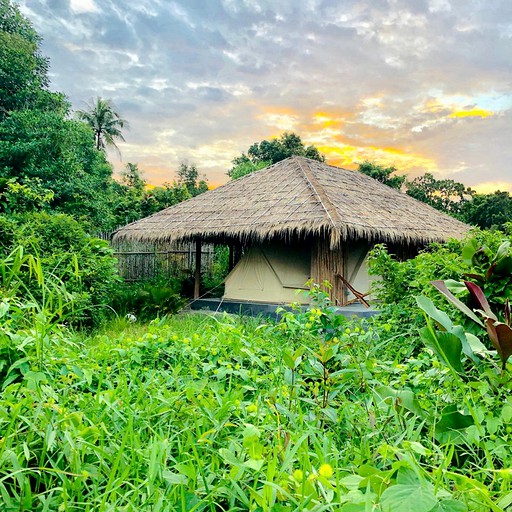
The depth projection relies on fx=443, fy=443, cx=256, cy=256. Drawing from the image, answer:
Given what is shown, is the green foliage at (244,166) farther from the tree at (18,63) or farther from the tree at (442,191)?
the tree at (18,63)

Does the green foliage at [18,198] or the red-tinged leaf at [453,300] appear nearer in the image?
the red-tinged leaf at [453,300]

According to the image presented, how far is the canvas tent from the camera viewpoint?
824 centimetres

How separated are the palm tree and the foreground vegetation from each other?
932 inches

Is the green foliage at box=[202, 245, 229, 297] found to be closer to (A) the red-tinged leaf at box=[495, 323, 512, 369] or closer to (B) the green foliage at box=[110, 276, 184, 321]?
(B) the green foliage at box=[110, 276, 184, 321]

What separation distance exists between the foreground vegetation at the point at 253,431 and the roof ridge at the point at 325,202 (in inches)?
199

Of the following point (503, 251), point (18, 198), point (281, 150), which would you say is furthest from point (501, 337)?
point (281, 150)

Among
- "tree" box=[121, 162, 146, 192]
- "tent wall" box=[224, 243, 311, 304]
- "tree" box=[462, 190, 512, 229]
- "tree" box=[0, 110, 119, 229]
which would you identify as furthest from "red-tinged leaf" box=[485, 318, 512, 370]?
"tree" box=[121, 162, 146, 192]

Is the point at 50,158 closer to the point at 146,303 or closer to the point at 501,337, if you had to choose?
the point at 146,303

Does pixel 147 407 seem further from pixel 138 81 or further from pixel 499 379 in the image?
pixel 138 81

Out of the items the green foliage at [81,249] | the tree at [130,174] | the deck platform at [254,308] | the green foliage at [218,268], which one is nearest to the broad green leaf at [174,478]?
the green foliage at [81,249]

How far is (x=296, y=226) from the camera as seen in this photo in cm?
792

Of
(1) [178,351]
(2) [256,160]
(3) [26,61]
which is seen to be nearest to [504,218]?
(2) [256,160]

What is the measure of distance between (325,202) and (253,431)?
24.6 ft

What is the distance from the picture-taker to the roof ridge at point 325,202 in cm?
729
